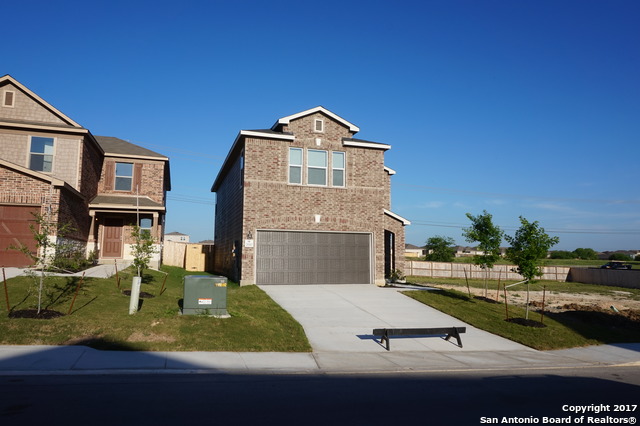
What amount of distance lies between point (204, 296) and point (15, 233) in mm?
10511

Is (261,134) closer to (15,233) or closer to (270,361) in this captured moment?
(15,233)

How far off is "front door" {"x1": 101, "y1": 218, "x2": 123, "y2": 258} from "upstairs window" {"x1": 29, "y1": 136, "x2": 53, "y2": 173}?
462 cm

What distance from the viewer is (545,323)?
14.8 metres

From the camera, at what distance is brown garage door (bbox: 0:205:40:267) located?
17.6 metres

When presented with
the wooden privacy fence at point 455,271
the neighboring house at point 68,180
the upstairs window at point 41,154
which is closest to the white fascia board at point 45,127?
the neighboring house at point 68,180

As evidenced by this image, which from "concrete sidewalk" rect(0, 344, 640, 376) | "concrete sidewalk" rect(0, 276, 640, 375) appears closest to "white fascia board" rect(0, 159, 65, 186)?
"concrete sidewalk" rect(0, 276, 640, 375)

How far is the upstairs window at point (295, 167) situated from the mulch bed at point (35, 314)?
1208cm

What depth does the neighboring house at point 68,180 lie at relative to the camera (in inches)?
702

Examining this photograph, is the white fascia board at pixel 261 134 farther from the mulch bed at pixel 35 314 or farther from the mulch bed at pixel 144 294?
the mulch bed at pixel 35 314

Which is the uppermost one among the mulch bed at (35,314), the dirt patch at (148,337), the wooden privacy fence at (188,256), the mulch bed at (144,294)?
the wooden privacy fence at (188,256)

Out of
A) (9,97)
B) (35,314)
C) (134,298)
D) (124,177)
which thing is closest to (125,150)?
(124,177)

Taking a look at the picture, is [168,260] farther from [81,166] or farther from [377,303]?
[377,303]

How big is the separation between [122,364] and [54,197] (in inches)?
482

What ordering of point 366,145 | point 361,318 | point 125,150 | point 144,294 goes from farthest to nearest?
1. point 125,150
2. point 366,145
3. point 144,294
4. point 361,318
